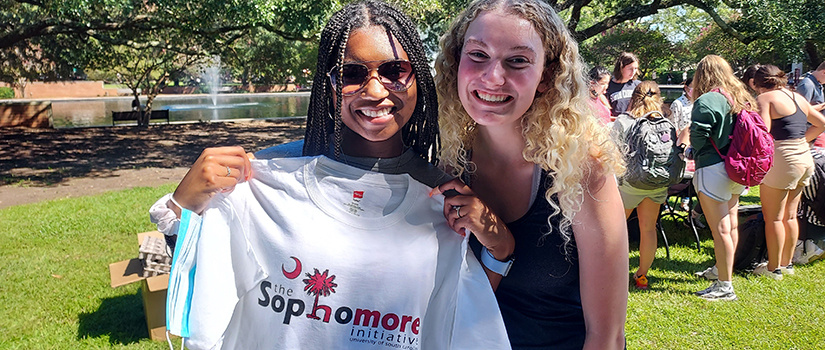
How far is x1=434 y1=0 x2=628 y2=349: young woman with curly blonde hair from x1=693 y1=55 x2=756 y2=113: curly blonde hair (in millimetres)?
3959

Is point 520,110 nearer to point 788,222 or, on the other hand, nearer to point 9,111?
point 788,222

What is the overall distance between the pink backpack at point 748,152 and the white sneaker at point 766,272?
137 cm

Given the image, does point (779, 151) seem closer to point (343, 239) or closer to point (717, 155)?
point (717, 155)

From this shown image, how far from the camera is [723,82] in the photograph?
195 inches

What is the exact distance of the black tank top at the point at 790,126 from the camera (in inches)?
212

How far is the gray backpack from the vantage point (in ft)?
16.1

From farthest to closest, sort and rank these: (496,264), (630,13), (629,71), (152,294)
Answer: (630,13) < (629,71) < (152,294) < (496,264)

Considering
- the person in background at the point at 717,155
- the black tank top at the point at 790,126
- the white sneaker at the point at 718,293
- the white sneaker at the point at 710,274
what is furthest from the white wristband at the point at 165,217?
the black tank top at the point at 790,126

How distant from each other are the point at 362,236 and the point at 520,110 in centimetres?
57

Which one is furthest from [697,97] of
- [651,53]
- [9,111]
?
[9,111]

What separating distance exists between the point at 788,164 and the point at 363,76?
5330mm

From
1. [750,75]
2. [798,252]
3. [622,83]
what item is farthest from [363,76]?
[622,83]

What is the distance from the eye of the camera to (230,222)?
5.28 feet

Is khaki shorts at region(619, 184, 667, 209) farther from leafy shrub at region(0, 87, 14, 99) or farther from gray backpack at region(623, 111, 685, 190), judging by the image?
leafy shrub at region(0, 87, 14, 99)
